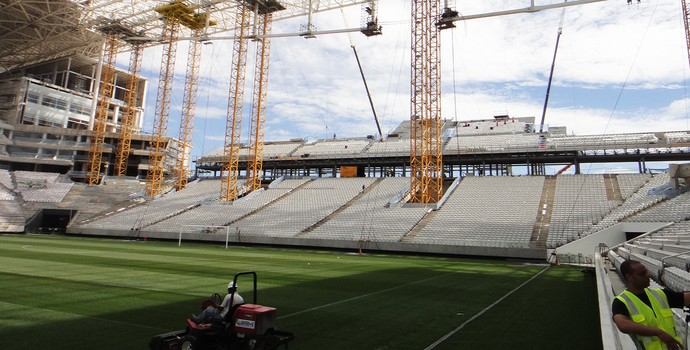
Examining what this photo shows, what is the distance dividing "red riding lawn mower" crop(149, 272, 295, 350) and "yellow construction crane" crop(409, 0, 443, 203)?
3903 cm

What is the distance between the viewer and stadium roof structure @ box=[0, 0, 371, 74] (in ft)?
174

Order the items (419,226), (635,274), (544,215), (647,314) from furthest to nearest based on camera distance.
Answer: (419,226), (544,215), (635,274), (647,314)

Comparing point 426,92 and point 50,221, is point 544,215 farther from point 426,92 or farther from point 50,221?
point 50,221

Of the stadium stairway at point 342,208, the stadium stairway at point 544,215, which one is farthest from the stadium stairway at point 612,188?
the stadium stairway at point 342,208

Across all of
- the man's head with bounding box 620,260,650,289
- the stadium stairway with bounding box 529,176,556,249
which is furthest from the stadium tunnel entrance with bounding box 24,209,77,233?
the man's head with bounding box 620,260,650,289

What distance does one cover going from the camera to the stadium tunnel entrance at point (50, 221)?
156 feet

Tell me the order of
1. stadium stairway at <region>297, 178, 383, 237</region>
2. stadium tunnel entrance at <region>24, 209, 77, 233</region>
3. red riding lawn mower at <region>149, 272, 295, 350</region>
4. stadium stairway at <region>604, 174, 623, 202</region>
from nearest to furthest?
1. red riding lawn mower at <region>149, 272, 295, 350</region>
2. stadium stairway at <region>604, 174, 623, 202</region>
3. stadium stairway at <region>297, 178, 383, 237</region>
4. stadium tunnel entrance at <region>24, 209, 77, 233</region>

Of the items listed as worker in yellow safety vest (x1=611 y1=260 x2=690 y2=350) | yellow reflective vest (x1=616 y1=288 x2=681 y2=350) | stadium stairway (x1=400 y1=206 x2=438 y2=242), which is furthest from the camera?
stadium stairway (x1=400 y1=206 x2=438 y2=242)

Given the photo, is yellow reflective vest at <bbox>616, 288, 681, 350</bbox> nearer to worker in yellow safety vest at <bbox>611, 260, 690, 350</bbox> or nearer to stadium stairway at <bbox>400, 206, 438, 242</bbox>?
worker in yellow safety vest at <bbox>611, 260, 690, 350</bbox>

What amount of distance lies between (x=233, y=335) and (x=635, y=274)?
196 inches

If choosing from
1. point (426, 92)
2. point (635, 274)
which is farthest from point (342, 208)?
point (635, 274)

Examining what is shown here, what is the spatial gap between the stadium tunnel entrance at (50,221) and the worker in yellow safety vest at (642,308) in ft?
188

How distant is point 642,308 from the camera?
144 inches

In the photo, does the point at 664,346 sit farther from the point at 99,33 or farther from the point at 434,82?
the point at 99,33
